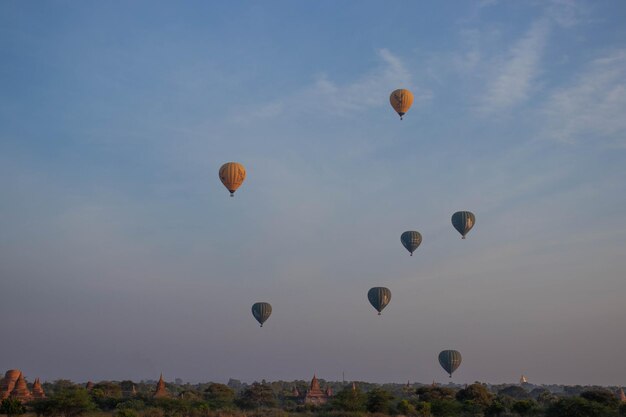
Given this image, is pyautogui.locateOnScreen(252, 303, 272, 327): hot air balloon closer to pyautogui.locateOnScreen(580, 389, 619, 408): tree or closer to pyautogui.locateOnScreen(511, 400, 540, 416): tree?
pyautogui.locateOnScreen(511, 400, 540, 416): tree

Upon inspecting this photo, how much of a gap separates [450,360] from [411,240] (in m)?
17.3

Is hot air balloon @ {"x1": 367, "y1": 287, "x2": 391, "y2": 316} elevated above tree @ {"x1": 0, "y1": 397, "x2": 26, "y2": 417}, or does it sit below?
above

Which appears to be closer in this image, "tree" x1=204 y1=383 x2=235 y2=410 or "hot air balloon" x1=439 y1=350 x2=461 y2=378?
"tree" x1=204 y1=383 x2=235 y2=410

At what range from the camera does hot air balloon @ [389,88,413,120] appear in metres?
70.8

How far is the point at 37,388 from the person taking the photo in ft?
243

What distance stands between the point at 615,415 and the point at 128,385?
87296 millimetres

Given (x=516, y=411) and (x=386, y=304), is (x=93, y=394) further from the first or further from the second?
(x=516, y=411)

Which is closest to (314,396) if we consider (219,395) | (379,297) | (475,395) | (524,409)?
(219,395)

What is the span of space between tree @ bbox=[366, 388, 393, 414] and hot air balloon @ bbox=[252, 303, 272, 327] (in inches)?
796

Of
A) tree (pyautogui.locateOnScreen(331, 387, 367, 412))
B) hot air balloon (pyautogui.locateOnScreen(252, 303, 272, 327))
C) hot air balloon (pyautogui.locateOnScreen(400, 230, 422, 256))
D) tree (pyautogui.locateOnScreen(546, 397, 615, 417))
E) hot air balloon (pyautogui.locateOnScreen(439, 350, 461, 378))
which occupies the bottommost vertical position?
tree (pyautogui.locateOnScreen(546, 397, 615, 417))

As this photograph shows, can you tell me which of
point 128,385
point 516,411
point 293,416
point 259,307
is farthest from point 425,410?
point 128,385

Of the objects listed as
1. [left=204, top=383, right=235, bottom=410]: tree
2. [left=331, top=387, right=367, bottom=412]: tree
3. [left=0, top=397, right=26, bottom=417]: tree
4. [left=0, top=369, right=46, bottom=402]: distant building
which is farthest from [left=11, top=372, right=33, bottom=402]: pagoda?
[left=331, top=387, right=367, bottom=412]: tree

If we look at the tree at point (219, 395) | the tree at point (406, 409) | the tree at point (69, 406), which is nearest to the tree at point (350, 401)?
the tree at point (406, 409)

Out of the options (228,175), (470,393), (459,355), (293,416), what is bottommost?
(293,416)
